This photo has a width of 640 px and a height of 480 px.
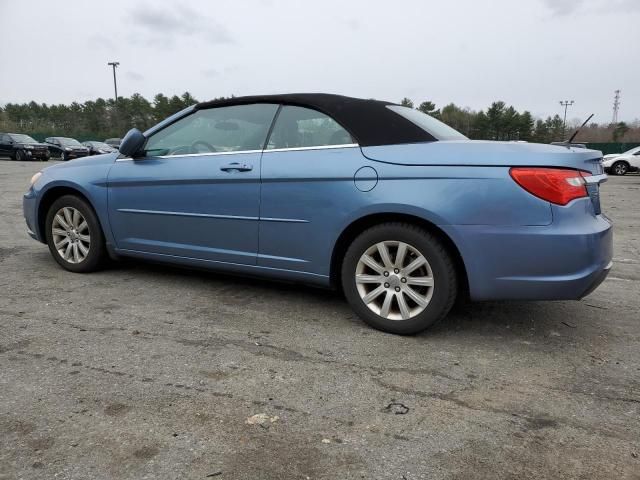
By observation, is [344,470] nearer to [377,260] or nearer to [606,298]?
[377,260]

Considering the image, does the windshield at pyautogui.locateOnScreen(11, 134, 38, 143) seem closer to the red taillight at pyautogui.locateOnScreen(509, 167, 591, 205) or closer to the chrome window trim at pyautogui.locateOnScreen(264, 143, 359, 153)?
the chrome window trim at pyautogui.locateOnScreen(264, 143, 359, 153)


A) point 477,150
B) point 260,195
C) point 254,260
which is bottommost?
point 254,260

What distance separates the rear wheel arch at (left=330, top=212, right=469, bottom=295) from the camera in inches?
126

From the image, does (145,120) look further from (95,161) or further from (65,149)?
(95,161)

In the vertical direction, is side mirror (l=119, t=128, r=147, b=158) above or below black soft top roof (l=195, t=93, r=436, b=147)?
below

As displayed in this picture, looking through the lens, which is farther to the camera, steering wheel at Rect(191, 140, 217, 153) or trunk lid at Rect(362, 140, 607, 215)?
steering wheel at Rect(191, 140, 217, 153)

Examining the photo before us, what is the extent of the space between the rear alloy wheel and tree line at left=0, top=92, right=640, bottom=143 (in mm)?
37333

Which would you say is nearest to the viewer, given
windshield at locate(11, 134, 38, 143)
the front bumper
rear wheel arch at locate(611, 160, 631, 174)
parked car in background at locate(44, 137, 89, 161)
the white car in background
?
the front bumper

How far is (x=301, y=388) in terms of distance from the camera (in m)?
2.64

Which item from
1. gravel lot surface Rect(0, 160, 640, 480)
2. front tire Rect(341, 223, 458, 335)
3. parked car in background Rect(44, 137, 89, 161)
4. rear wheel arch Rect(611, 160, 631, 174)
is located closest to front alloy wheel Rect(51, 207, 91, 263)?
gravel lot surface Rect(0, 160, 640, 480)

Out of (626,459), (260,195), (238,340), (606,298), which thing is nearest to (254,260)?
(260,195)

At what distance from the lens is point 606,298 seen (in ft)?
13.9

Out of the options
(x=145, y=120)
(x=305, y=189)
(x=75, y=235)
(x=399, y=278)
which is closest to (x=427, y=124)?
(x=305, y=189)

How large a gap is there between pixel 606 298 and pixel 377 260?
2168mm
